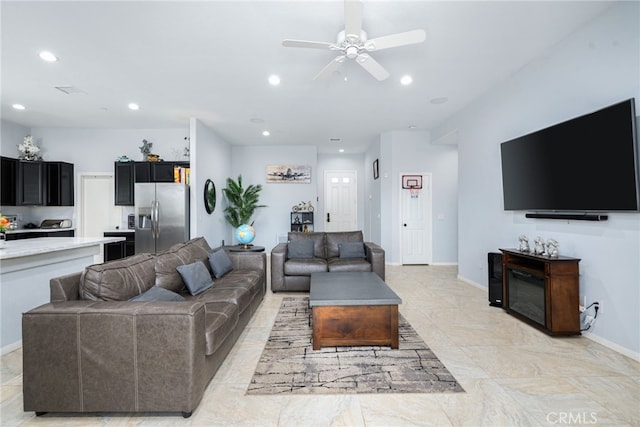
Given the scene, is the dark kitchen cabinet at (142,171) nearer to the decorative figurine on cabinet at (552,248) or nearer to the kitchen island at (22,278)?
the kitchen island at (22,278)

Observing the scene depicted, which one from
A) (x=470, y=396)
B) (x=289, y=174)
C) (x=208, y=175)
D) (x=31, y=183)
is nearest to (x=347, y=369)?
(x=470, y=396)

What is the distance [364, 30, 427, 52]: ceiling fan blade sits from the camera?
234cm

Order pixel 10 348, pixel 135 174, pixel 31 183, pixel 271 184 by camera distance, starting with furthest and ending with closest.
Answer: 1. pixel 271 184
2. pixel 135 174
3. pixel 31 183
4. pixel 10 348

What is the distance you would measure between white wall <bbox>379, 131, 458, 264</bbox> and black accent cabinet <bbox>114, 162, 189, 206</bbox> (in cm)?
429

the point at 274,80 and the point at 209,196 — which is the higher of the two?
the point at 274,80

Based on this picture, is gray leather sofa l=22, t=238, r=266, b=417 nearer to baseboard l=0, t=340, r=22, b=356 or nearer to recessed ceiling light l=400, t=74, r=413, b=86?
baseboard l=0, t=340, r=22, b=356

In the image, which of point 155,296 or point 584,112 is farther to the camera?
point 584,112

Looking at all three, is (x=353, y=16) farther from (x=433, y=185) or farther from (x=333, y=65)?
(x=433, y=185)

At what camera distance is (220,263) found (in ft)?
11.5

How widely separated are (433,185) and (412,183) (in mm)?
472

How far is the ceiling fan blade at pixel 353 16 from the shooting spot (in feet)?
6.78

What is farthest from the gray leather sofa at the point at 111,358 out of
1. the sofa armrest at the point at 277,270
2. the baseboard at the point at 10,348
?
the sofa armrest at the point at 277,270

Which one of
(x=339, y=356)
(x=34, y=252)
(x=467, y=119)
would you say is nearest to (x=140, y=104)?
(x=34, y=252)

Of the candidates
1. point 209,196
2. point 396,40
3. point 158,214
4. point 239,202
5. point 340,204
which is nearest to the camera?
point 396,40
